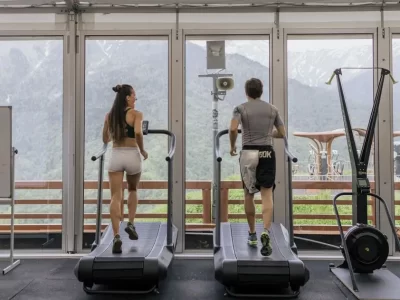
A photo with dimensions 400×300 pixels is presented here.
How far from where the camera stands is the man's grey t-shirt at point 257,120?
3662 millimetres

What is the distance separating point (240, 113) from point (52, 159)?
2633 mm

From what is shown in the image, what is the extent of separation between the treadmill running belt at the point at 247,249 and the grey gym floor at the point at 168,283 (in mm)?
381

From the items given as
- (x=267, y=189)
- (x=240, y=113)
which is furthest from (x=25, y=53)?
(x=267, y=189)

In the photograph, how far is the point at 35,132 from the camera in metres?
5.02

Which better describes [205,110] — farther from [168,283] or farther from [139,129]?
[168,283]

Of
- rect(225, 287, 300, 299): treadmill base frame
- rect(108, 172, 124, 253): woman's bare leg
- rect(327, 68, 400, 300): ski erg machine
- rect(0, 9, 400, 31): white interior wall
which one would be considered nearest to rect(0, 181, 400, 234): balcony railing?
rect(327, 68, 400, 300): ski erg machine

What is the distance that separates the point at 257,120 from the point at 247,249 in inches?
49.2

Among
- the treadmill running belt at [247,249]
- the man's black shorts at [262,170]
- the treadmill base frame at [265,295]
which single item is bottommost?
the treadmill base frame at [265,295]

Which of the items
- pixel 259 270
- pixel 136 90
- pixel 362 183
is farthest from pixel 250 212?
pixel 136 90

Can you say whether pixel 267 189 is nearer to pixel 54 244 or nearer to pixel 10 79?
pixel 54 244

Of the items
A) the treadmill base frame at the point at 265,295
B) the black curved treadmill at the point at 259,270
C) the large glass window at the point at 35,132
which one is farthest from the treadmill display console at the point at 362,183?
the large glass window at the point at 35,132

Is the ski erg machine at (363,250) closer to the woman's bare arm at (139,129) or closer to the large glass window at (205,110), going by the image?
the large glass window at (205,110)

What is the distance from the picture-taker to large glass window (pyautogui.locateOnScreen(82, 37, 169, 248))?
4.97 m

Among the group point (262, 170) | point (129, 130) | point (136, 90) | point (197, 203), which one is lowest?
point (197, 203)
